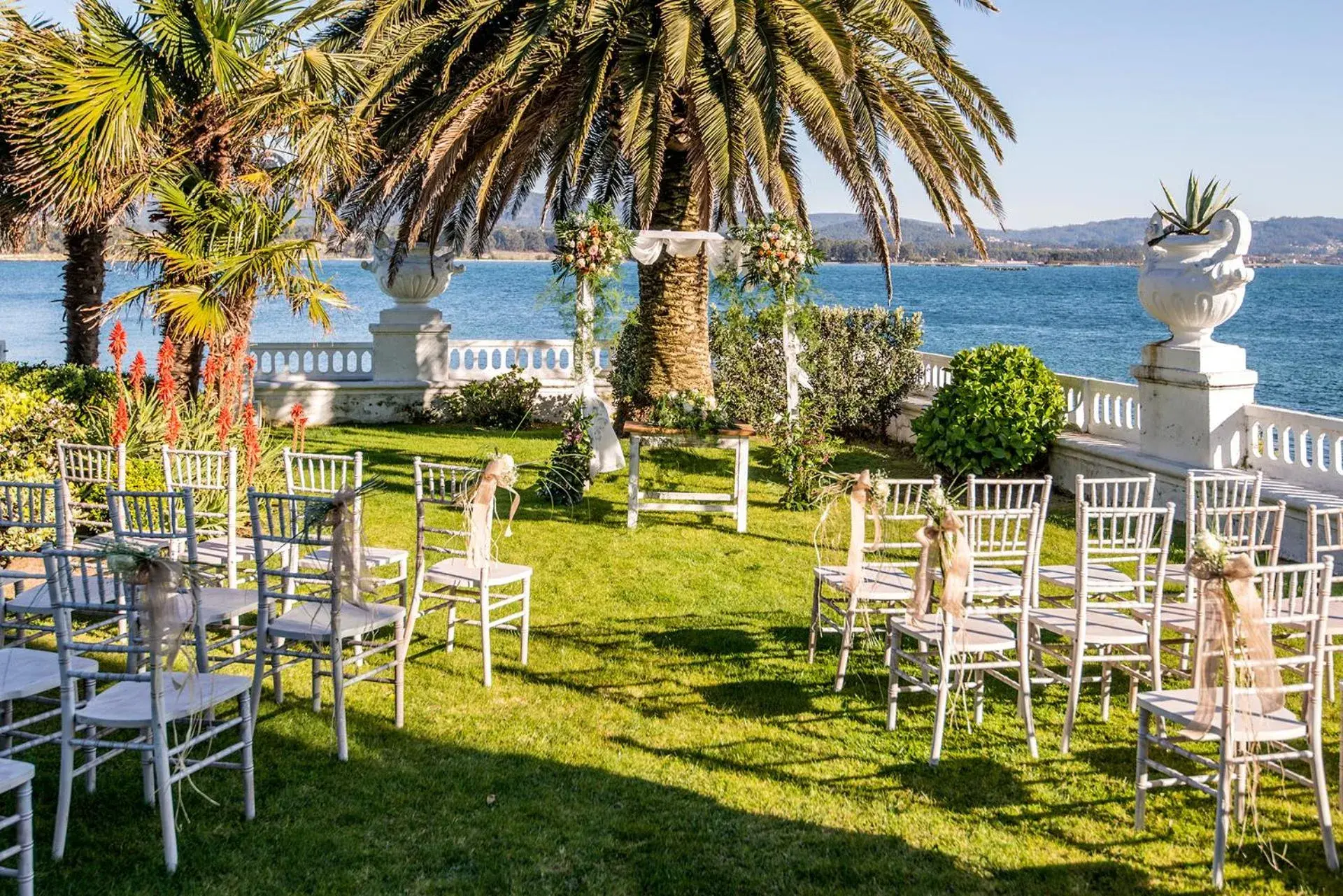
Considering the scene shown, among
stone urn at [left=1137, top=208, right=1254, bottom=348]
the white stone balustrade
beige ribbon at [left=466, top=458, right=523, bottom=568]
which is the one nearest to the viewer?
beige ribbon at [left=466, top=458, right=523, bottom=568]

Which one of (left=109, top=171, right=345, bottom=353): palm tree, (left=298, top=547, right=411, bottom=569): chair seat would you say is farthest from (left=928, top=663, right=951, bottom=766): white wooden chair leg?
(left=109, top=171, right=345, bottom=353): palm tree

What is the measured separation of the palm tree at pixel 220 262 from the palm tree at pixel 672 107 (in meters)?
1.63

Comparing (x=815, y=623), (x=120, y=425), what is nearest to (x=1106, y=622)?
(x=815, y=623)

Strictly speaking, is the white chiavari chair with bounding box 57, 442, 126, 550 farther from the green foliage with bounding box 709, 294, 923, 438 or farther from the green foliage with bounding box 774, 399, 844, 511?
the green foliage with bounding box 709, 294, 923, 438

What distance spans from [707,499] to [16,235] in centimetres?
740

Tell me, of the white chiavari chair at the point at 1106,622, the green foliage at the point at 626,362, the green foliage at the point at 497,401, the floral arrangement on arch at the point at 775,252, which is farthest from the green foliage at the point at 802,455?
the green foliage at the point at 497,401

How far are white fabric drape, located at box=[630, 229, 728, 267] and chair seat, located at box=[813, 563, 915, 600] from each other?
194 inches

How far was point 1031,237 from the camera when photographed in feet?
568

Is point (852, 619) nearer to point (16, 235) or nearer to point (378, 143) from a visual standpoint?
point (378, 143)

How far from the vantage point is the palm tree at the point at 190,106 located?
9.80 m

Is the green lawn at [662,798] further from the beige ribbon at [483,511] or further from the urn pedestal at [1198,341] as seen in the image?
the urn pedestal at [1198,341]

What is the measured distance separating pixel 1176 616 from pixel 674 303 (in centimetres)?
734

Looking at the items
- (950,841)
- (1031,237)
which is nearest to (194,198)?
(950,841)

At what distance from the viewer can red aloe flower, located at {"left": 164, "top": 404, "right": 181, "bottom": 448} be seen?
830 centimetres
